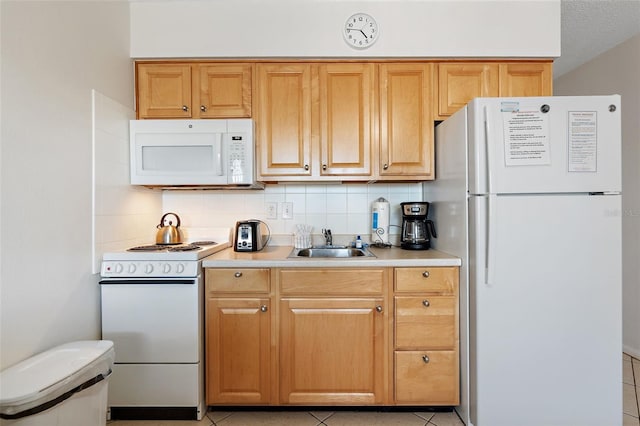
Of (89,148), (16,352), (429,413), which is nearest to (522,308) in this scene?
(429,413)

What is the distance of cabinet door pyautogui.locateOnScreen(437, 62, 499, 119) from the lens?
6.82ft

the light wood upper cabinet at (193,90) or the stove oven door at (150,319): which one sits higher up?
the light wood upper cabinet at (193,90)

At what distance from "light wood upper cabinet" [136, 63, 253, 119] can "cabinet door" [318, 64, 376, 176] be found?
514 mm

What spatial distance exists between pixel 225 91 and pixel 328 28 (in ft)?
2.57

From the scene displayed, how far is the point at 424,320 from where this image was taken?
5.78ft

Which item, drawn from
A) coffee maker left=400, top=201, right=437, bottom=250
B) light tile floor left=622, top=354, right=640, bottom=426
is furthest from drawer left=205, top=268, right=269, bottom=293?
light tile floor left=622, top=354, right=640, bottom=426

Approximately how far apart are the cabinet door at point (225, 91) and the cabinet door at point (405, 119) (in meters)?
0.89

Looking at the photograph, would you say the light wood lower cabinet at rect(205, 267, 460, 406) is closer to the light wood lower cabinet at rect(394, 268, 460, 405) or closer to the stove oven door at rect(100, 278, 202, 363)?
the light wood lower cabinet at rect(394, 268, 460, 405)

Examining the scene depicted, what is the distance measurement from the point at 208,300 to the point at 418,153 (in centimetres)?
158

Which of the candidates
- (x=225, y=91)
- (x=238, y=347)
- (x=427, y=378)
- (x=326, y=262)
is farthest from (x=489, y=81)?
(x=238, y=347)

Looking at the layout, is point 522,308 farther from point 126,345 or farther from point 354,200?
point 126,345

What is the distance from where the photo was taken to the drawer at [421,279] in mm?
1764

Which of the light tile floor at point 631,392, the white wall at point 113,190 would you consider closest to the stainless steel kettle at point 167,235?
the white wall at point 113,190

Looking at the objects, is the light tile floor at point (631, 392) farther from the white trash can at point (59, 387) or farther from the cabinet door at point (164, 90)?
the cabinet door at point (164, 90)
